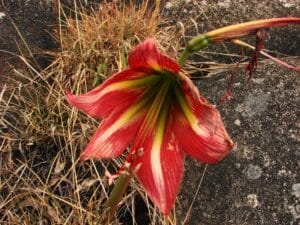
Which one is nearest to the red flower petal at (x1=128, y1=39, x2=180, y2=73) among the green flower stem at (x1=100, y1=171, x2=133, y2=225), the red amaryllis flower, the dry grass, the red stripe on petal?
the red amaryllis flower

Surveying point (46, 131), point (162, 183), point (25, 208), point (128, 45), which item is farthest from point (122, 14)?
point (162, 183)

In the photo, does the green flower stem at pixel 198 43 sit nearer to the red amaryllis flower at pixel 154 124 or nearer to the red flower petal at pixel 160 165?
the red amaryllis flower at pixel 154 124

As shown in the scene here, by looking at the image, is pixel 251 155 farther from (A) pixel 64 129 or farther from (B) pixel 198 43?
(B) pixel 198 43

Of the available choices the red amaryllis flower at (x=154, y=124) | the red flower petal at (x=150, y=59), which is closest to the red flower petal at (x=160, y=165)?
the red amaryllis flower at (x=154, y=124)

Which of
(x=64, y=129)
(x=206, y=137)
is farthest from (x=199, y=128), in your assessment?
(x=64, y=129)

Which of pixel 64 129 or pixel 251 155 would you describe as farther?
pixel 64 129
